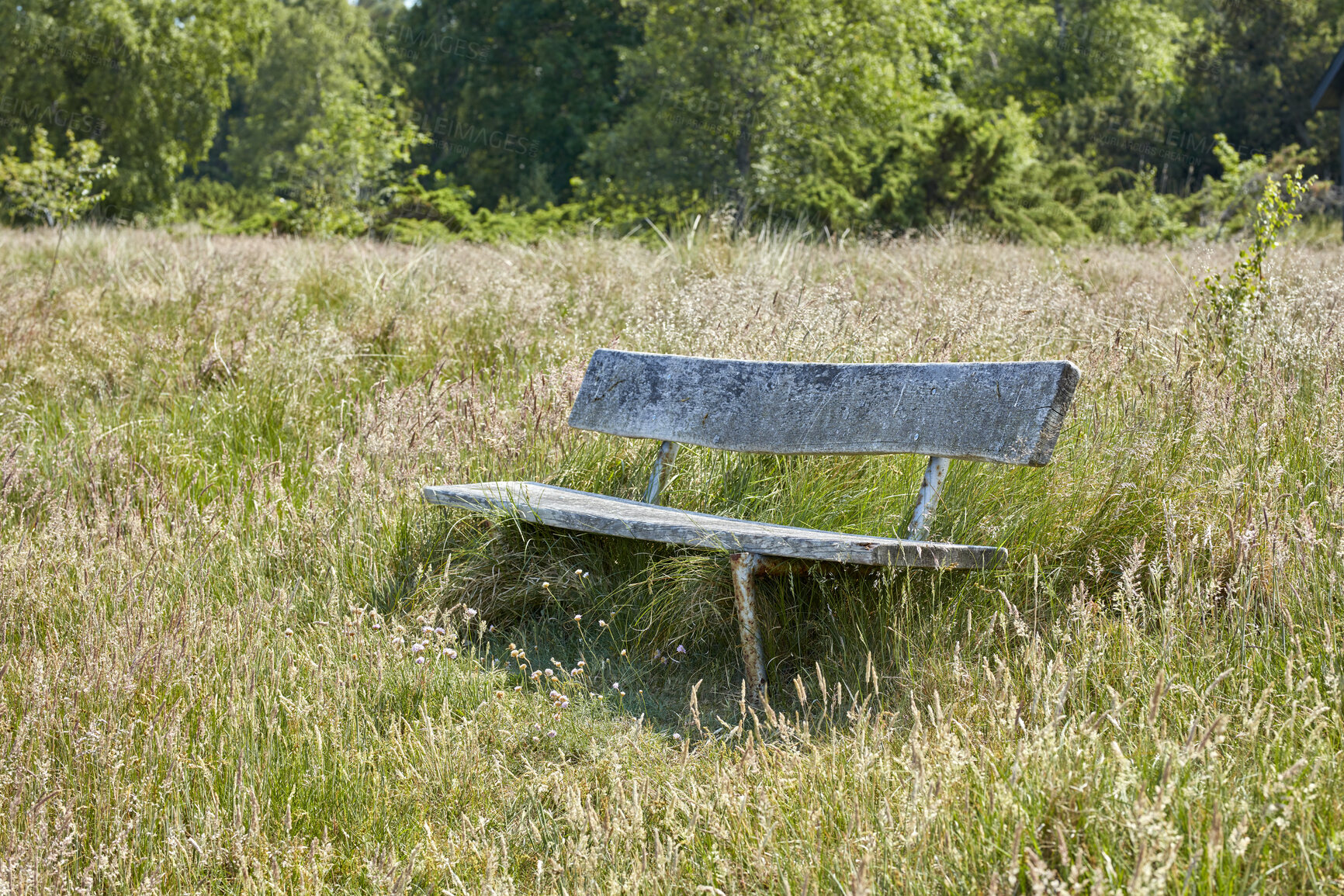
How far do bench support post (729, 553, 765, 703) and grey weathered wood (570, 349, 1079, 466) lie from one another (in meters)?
0.64

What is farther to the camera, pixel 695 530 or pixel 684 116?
pixel 684 116

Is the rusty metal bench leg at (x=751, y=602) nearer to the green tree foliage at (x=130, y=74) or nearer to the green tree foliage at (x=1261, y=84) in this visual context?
the green tree foliage at (x=1261, y=84)

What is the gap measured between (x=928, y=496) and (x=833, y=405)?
0.47 metres

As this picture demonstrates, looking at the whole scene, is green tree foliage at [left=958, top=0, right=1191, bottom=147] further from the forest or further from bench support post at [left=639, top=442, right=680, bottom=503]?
bench support post at [left=639, top=442, right=680, bottom=503]

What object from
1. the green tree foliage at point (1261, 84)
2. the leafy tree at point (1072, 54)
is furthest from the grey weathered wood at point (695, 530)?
the leafy tree at point (1072, 54)

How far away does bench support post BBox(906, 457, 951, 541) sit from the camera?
2912 mm

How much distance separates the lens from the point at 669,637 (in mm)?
3064

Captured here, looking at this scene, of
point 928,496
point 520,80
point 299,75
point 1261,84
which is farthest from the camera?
point 299,75

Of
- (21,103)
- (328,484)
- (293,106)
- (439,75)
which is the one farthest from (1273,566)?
(293,106)

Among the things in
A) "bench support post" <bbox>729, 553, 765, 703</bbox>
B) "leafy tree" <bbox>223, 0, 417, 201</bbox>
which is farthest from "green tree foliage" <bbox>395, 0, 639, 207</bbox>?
"bench support post" <bbox>729, 553, 765, 703</bbox>

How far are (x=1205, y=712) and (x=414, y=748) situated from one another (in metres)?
1.63

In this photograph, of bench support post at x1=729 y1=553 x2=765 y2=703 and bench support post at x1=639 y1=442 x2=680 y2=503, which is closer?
bench support post at x1=729 y1=553 x2=765 y2=703

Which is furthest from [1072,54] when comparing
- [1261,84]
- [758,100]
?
[758,100]

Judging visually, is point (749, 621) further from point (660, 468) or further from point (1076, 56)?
point (1076, 56)
